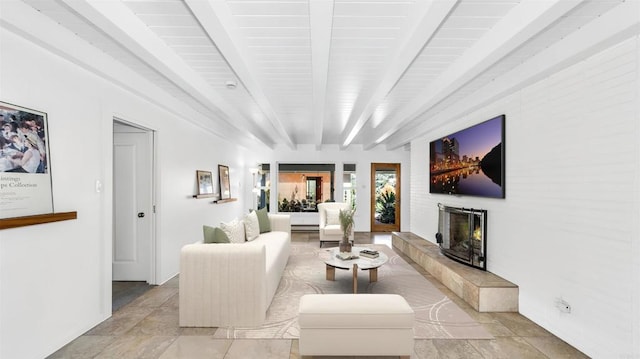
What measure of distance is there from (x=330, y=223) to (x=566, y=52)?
4837 millimetres

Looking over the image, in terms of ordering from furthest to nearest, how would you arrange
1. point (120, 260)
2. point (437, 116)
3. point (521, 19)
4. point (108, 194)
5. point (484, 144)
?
point (437, 116) < point (120, 260) < point (484, 144) < point (108, 194) < point (521, 19)

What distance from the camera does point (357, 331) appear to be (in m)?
2.07

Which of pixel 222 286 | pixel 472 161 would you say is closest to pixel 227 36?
pixel 222 286

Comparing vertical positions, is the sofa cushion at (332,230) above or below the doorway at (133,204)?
below

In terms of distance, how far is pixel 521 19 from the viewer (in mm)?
1850

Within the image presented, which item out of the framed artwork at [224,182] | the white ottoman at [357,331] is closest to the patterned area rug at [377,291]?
the white ottoman at [357,331]

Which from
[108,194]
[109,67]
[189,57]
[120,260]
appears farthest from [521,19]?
[120,260]

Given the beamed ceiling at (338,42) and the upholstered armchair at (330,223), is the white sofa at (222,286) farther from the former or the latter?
the upholstered armchair at (330,223)

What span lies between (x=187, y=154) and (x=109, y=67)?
6.69 ft

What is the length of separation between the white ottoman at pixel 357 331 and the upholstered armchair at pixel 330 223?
3.88m

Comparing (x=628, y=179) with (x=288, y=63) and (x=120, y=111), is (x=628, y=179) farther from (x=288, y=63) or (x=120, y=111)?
(x=120, y=111)

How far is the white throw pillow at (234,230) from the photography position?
3.53m

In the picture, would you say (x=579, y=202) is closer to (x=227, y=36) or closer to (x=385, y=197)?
(x=227, y=36)

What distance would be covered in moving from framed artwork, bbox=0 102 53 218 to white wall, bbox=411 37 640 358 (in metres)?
4.34
